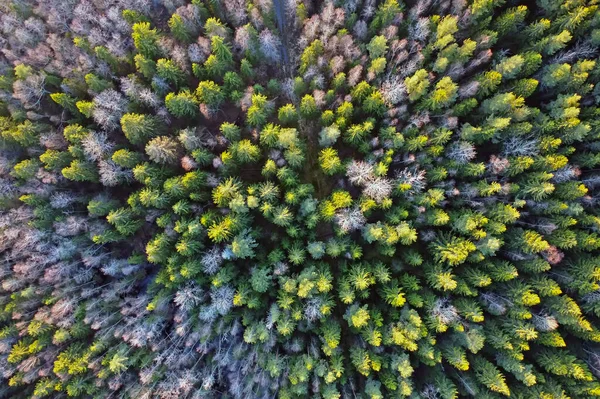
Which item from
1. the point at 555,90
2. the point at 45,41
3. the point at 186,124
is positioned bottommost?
the point at 186,124

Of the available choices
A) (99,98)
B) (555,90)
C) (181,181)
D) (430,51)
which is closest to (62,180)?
(99,98)

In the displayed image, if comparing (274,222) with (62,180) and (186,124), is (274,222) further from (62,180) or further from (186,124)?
(62,180)

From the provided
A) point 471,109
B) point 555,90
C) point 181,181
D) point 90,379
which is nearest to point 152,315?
point 90,379

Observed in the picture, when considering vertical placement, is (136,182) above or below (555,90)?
below

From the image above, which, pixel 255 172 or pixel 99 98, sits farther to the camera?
pixel 255 172

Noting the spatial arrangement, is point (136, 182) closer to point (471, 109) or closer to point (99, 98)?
point (99, 98)

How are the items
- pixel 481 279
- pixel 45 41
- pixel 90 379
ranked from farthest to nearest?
pixel 45 41
pixel 90 379
pixel 481 279

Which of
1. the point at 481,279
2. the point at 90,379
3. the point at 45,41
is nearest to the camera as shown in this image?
the point at 481,279
